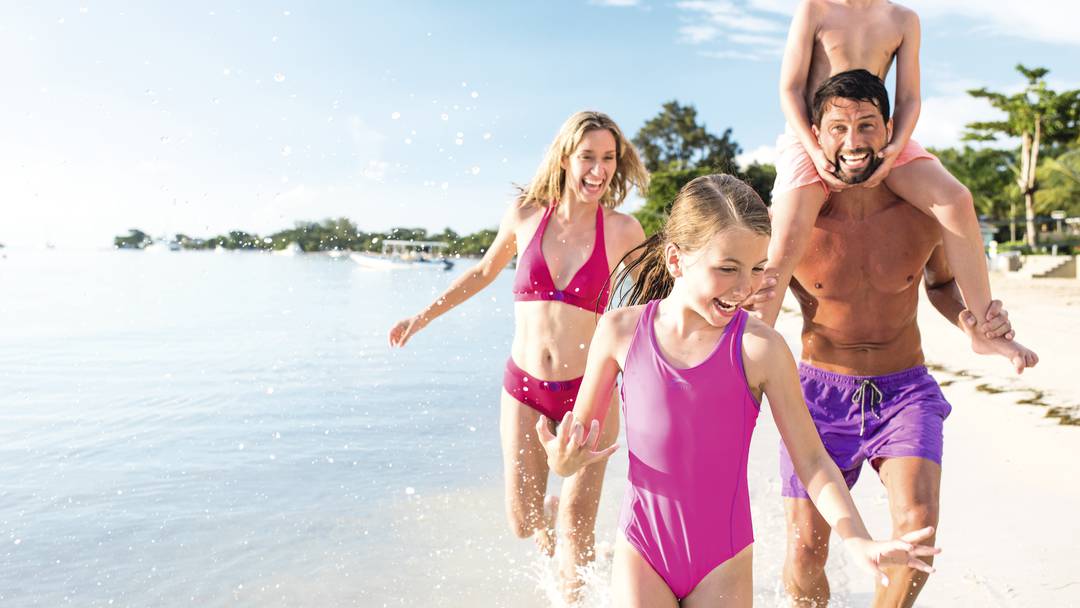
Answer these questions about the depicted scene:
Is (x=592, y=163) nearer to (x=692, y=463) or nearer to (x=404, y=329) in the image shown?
(x=404, y=329)

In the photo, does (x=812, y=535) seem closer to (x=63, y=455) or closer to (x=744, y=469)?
(x=744, y=469)

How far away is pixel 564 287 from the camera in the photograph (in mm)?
4812

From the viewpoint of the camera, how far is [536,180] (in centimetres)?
505

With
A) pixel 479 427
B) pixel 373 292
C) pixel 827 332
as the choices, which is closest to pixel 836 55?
pixel 827 332

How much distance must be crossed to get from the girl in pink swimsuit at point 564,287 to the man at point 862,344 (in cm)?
114

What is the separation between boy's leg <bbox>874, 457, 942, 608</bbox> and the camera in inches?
135

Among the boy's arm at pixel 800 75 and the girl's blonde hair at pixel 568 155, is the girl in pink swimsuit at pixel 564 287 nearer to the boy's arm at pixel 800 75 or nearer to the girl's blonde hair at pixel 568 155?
the girl's blonde hair at pixel 568 155

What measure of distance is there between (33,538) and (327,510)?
2.67 metres

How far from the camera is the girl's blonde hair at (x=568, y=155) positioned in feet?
15.6

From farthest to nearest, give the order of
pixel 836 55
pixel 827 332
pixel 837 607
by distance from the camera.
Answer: pixel 837 607 → pixel 827 332 → pixel 836 55

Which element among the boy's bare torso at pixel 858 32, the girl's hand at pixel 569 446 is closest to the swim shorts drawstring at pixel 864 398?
the boy's bare torso at pixel 858 32

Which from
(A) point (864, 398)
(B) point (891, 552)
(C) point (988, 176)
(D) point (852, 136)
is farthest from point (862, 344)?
(C) point (988, 176)

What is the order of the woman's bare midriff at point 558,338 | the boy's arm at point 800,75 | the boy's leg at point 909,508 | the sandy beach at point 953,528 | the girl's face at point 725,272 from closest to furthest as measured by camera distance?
the girl's face at point 725,272, the boy's leg at point 909,508, the boy's arm at point 800,75, the woman's bare midriff at point 558,338, the sandy beach at point 953,528

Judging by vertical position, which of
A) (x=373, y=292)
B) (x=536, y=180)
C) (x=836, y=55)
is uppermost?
(x=836, y=55)
